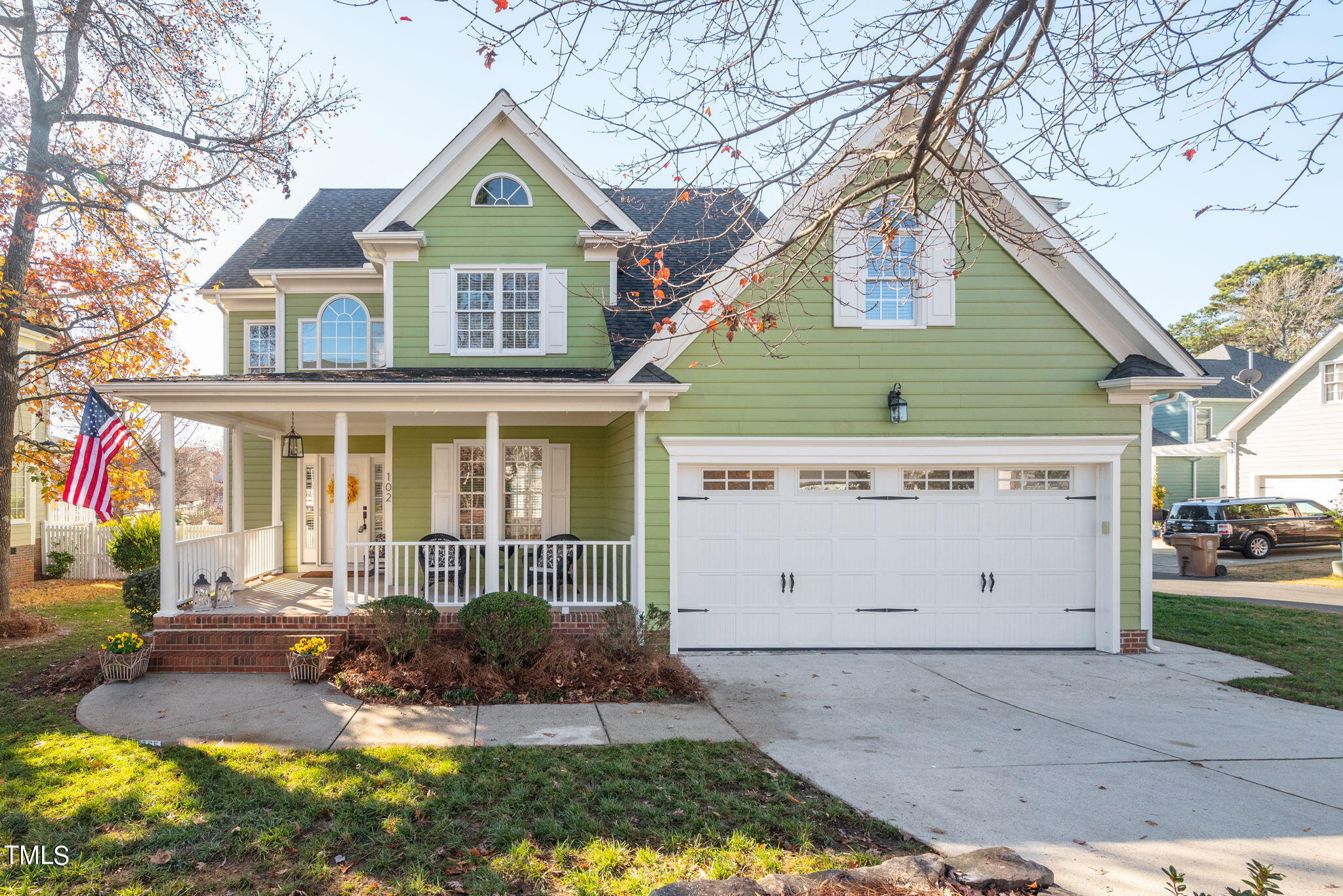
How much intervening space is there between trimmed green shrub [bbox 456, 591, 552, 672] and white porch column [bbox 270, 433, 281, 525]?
6.59 metres

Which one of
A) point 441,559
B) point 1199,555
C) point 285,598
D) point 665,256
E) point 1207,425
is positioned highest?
point 665,256

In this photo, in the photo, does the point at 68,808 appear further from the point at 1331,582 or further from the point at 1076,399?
the point at 1331,582

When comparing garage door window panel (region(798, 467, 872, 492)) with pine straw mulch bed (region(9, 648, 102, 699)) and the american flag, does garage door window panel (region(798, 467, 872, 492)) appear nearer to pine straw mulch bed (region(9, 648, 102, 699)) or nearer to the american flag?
pine straw mulch bed (region(9, 648, 102, 699))

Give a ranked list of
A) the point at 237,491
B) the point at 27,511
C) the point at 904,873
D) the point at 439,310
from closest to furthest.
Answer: the point at 904,873
the point at 439,310
the point at 237,491
the point at 27,511

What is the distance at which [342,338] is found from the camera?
39.1 ft

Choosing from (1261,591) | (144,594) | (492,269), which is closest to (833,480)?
(492,269)

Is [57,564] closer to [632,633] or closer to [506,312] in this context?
[506,312]

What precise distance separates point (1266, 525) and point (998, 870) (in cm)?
2104

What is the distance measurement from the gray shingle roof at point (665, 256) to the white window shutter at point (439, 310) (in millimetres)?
2358

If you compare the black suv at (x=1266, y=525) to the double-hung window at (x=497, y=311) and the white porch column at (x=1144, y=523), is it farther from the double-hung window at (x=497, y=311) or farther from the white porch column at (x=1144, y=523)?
the double-hung window at (x=497, y=311)

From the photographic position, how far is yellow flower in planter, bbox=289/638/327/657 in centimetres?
755

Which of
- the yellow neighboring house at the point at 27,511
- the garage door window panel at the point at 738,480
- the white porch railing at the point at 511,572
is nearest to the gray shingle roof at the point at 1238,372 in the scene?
the garage door window panel at the point at 738,480

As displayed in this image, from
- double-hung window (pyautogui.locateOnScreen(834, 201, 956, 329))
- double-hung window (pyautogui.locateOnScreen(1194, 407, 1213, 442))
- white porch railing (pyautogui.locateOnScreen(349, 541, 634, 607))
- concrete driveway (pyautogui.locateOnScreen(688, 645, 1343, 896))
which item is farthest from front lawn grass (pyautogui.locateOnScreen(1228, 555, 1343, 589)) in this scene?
white porch railing (pyautogui.locateOnScreen(349, 541, 634, 607))

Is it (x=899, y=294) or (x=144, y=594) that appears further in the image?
(x=899, y=294)
